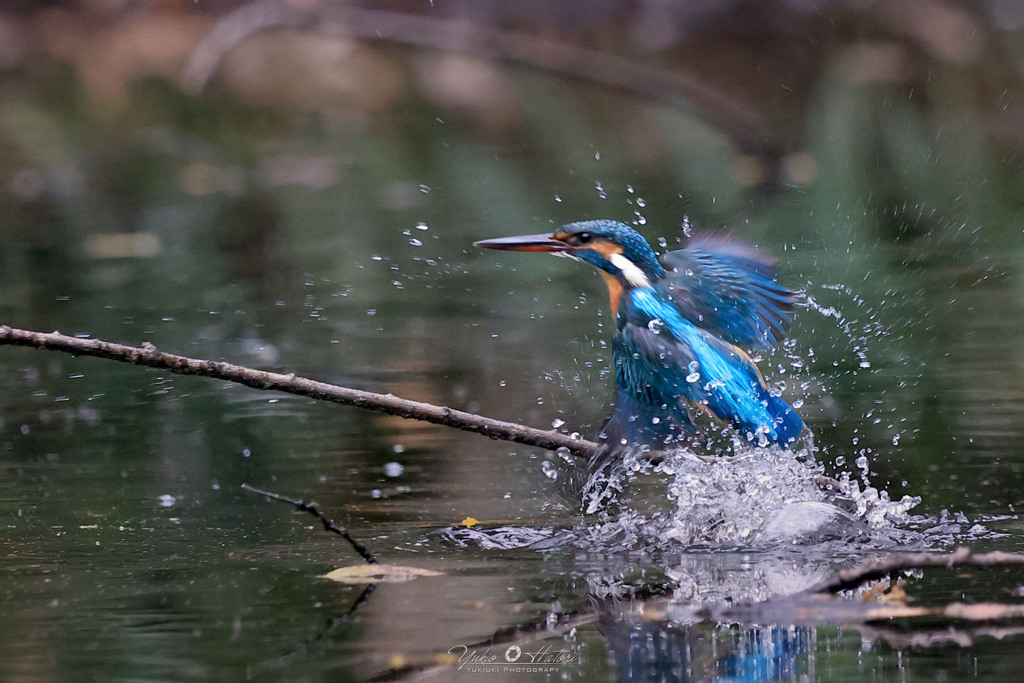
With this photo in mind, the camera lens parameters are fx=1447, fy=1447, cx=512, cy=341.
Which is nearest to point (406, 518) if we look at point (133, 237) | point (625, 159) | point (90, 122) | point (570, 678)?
point (570, 678)

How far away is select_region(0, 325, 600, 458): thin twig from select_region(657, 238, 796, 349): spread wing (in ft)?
1.97

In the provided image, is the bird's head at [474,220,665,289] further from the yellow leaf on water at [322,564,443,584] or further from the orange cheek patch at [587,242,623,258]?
the yellow leaf on water at [322,564,443,584]

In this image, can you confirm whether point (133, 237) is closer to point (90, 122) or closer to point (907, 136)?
point (90, 122)

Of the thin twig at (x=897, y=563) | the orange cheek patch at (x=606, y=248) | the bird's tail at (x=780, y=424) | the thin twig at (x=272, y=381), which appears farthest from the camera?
the orange cheek patch at (x=606, y=248)

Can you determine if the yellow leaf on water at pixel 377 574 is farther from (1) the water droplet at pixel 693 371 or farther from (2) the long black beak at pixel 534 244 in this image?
(2) the long black beak at pixel 534 244

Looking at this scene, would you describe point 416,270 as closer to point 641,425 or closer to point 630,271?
point 630,271

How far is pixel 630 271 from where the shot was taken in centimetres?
354

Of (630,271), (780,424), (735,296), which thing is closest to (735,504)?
(780,424)

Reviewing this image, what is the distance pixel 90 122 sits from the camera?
32.4ft

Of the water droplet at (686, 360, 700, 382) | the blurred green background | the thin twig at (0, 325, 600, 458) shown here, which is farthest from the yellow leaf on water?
the water droplet at (686, 360, 700, 382)

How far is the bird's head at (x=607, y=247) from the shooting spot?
353 centimetres

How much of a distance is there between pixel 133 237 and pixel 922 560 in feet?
18.0

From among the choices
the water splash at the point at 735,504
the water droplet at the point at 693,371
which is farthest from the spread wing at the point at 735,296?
the water splash at the point at 735,504

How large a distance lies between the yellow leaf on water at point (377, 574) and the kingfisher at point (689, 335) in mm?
710
